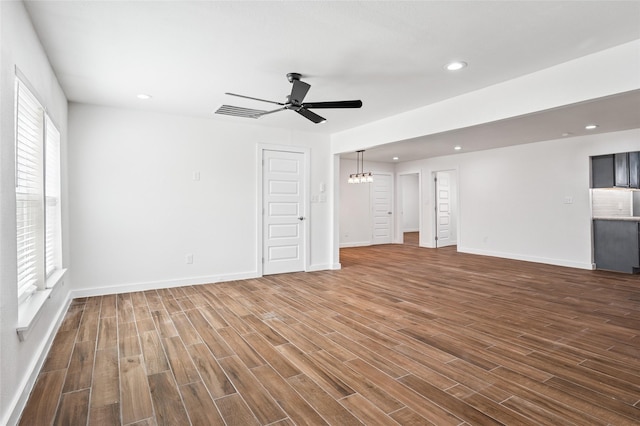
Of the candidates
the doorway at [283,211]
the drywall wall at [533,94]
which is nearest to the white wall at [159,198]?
the doorway at [283,211]

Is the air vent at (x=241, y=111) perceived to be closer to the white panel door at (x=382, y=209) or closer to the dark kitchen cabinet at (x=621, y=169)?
the dark kitchen cabinet at (x=621, y=169)

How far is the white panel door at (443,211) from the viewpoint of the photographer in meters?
9.64

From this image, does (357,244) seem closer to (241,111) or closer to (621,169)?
(621,169)

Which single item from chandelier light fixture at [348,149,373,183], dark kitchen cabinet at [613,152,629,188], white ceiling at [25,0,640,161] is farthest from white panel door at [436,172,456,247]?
white ceiling at [25,0,640,161]

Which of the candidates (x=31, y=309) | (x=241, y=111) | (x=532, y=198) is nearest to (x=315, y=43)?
(x=241, y=111)

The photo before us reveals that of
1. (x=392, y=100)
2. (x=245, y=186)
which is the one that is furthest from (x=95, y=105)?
(x=392, y=100)

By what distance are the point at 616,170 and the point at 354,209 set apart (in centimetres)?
561

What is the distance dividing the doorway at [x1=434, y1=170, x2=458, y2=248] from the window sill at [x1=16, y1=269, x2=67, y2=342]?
28.2ft

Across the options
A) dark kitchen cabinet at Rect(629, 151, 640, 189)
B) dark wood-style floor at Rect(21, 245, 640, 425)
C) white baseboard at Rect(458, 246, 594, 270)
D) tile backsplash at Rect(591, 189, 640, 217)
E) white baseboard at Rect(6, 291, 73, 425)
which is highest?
dark kitchen cabinet at Rect(629, 151, 640, 189)

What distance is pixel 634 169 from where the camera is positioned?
590 centimetres

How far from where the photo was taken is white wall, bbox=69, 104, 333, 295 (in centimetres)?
446

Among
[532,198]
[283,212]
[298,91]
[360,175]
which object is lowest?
[283,212]

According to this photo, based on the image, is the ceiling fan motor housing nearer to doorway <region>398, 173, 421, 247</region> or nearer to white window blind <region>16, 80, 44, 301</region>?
white window blind <region>16, 80, 44, 301</region>

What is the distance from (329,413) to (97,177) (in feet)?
14.0
